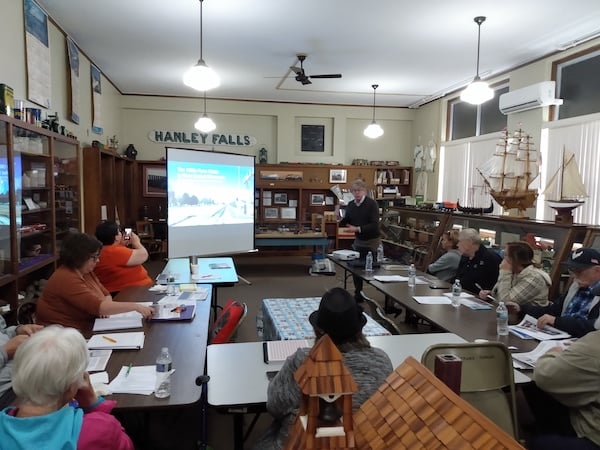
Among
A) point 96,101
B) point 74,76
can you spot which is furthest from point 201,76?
point 96,101

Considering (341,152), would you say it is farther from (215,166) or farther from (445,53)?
(215,166)

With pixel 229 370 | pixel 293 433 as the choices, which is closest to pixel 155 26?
pixel 229 370

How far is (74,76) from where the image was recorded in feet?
17.6

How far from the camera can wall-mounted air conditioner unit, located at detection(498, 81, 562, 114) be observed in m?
5.43

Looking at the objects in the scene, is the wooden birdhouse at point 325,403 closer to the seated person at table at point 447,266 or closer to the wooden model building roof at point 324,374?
the wooden model building roof at point 324,374

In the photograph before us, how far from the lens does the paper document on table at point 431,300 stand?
321cm

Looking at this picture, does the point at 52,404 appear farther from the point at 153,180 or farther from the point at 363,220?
the point at 153,180

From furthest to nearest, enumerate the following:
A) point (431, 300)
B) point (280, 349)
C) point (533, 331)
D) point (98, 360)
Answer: point (431, 300), point (533, 331), point (280, 349), point (98, 360)

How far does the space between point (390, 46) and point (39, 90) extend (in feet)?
13.2

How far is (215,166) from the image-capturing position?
4.29 m

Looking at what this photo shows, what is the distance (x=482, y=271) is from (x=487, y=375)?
229cm

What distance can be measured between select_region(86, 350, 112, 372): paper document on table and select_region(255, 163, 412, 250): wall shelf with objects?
6504 mm

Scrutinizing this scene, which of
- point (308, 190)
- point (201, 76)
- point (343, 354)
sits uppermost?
point (201, 76)

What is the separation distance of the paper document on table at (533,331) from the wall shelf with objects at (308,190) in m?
5.95
